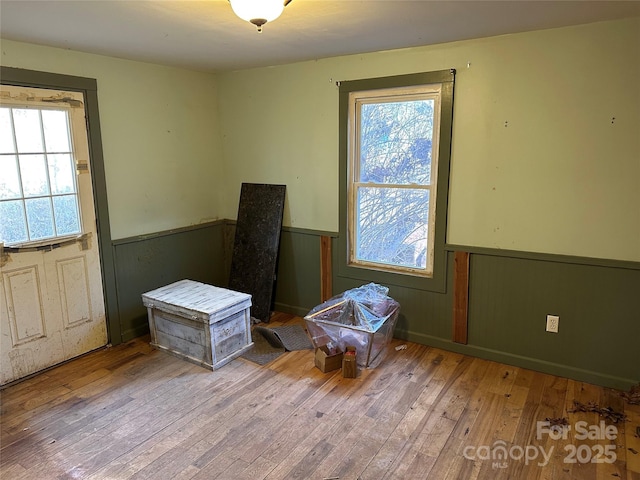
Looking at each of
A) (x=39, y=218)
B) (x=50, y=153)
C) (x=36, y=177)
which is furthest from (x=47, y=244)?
(x=50, y=153)

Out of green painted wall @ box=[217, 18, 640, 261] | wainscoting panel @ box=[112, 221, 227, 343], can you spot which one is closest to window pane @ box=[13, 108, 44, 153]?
wainscoting panel @ box=[112, 221, 227, 343]

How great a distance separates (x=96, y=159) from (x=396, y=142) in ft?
7.53

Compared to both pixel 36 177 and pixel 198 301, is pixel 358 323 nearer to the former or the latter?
pixel 198 301

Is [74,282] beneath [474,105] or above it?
beneath

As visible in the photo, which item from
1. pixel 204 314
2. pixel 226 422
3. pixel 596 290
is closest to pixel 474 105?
pixel 596 290

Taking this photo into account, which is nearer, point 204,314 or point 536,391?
point 536,391

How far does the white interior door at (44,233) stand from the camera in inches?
111

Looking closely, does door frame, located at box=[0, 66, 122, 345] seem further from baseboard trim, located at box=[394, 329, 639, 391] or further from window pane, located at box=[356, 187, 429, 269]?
baseboard trim, located at box=[394, 329, 639, 391]

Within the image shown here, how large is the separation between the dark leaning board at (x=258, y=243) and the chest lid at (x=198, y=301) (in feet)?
2.02

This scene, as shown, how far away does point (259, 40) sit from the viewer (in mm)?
2850

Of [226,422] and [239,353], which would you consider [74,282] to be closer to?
[239,353]

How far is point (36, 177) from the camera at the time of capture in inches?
115

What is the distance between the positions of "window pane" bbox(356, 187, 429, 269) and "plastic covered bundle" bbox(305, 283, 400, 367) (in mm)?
368

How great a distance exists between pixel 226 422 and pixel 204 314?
31.1 inches
